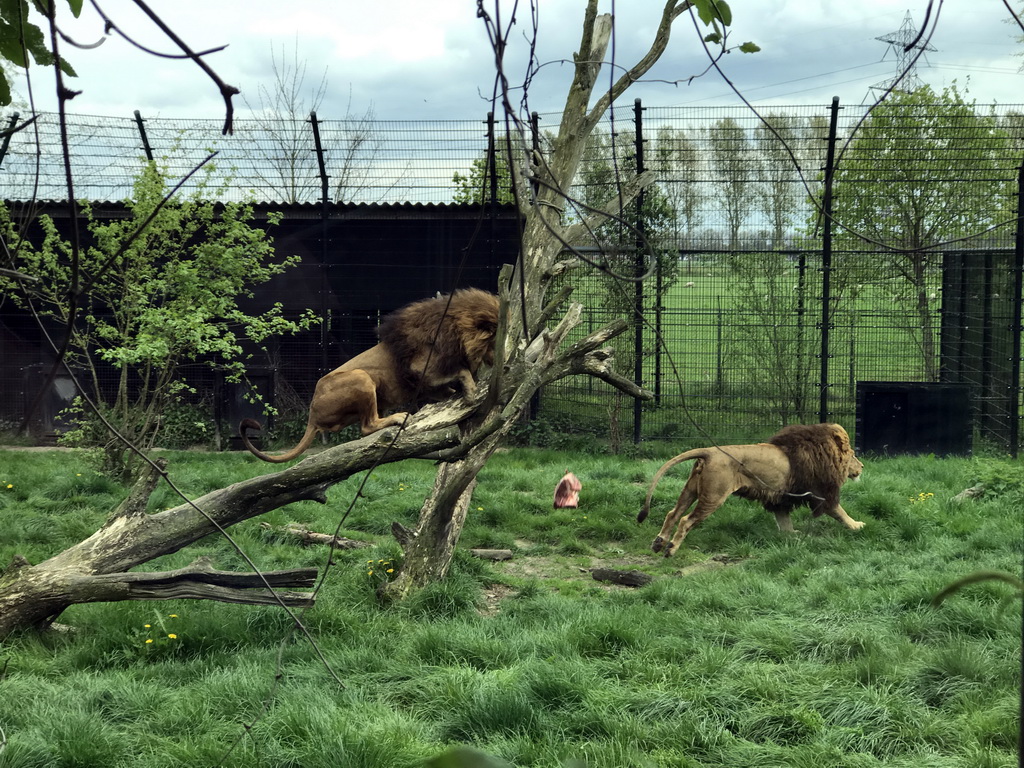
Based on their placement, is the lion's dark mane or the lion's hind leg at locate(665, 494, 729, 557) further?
the lion's dark mane

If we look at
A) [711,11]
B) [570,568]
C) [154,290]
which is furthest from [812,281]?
[711,11]

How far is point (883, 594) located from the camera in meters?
5.28

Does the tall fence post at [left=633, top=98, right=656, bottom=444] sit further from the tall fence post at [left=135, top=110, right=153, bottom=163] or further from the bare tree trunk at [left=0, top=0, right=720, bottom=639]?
the tall fence post at [left=135, top=110, right=153, bottom=163]

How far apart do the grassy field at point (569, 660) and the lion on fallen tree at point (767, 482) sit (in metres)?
0.19

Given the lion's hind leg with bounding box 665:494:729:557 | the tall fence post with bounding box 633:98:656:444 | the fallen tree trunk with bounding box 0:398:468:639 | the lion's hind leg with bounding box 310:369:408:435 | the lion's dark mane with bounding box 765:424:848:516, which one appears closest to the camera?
the fallen tree trunk with bounding box 0:398:468:639

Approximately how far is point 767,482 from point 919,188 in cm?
544

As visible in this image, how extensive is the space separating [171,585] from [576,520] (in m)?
3.92

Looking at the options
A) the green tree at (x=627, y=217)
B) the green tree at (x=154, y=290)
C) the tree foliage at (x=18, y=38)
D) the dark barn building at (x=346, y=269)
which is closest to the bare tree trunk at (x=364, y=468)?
the tree foliage at (x=18, y=38)

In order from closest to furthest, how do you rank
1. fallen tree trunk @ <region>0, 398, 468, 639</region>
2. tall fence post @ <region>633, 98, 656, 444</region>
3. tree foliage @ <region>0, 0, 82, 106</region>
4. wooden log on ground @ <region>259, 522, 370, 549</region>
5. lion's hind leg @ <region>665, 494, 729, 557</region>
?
tree foliage @ <region>0, 0, 82, 106</region> < fallen tree trunk @ <region>0, 398, 468, 639</region> < wooden log on ground @ <region>259, 522, 370, 549</region> < lion's hind leg @ <region>665, 494, 729, 557</region> < tall fence post @ <region>633, 98, 656, 444</region>

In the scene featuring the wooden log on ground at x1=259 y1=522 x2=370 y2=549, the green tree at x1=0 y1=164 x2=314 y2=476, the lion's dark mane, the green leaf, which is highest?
the green leaf

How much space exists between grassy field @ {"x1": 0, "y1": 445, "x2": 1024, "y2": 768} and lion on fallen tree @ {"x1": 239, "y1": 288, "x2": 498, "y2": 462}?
1050 mm

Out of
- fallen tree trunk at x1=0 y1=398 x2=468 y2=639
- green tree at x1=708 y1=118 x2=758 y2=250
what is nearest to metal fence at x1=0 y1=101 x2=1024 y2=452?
green tree at x1=708 y1=118 x2=758 y2=250

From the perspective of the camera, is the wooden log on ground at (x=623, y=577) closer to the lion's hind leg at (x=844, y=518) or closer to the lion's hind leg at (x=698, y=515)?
the lion's hind leg at (x=698, y=515)

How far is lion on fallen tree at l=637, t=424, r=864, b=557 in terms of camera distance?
7254 mm
